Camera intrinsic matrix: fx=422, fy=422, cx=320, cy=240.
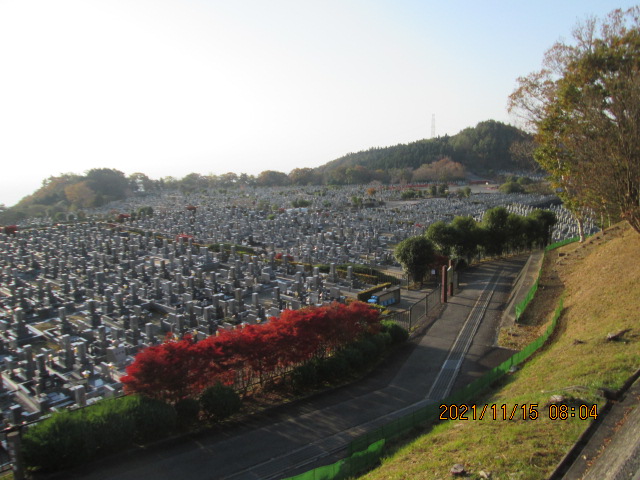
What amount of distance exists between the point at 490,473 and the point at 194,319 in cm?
1461

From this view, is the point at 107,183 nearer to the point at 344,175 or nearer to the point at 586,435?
the point at 344,175

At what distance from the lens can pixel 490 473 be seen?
627cm

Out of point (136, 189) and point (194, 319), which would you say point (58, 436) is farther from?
point (136, 189)

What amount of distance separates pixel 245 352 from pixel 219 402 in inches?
56.5

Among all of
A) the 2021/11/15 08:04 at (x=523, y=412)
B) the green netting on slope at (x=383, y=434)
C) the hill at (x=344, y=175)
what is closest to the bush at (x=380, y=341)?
the green netting on slope at (x=383, y=434)

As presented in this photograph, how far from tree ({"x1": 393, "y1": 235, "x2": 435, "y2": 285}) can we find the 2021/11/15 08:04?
14073 millimetres

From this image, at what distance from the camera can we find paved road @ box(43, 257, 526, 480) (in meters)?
9.20

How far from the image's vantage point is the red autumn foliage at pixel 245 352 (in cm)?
1023

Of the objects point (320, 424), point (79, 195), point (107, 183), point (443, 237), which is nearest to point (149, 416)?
point (320, 424)

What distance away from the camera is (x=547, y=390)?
344 inches

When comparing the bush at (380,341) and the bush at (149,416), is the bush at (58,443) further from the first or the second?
the bush at (380,341)

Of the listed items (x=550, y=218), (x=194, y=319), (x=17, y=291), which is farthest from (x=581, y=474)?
(x=550, y=218)

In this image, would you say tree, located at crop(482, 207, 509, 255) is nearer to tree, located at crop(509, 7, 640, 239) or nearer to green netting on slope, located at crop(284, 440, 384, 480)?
tree, located at crop(509, 7, 640, 239)

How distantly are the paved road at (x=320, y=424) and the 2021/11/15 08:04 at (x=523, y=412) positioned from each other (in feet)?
8.12
